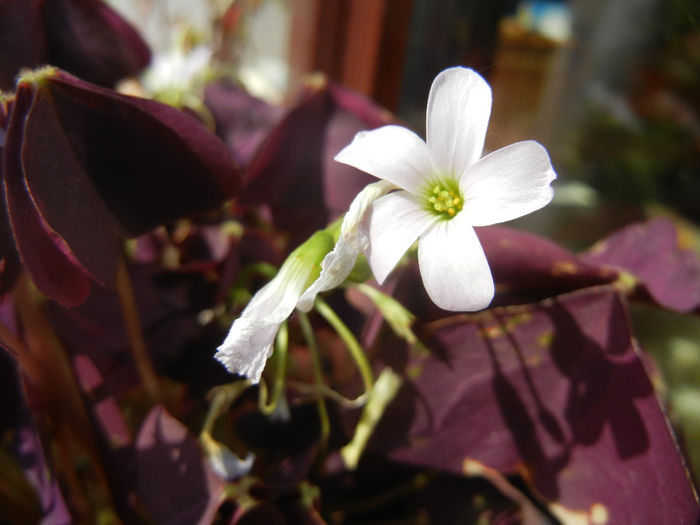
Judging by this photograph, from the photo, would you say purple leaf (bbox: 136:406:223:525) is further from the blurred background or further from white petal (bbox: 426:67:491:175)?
the blurred background

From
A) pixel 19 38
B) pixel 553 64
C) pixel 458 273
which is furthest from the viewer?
pixel 553 64

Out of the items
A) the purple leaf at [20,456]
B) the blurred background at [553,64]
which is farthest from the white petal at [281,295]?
the blurred background at [553,64]

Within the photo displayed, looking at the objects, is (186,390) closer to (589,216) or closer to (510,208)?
(510,208)

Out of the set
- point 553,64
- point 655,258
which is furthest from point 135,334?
point 553,64

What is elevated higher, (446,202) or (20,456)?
(446,202)

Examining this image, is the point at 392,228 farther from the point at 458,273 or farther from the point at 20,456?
the point at 20,456

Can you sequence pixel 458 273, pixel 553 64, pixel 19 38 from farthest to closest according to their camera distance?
pixel 553 64 < pixel 19 38 < pixel 458 273
